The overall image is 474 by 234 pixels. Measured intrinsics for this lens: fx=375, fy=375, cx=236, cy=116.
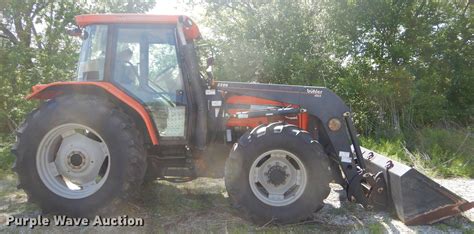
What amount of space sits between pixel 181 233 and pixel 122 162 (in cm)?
93

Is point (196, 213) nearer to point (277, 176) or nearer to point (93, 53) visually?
point (277, 176)

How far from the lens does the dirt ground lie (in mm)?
3707

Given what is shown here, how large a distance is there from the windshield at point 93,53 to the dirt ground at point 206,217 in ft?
5.00

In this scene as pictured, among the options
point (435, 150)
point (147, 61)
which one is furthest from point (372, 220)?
point (435, 150)

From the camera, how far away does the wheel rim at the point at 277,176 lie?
3.91 metres

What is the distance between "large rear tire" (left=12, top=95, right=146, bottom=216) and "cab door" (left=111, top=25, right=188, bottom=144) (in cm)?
33

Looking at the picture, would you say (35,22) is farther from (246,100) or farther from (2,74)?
(246,100)

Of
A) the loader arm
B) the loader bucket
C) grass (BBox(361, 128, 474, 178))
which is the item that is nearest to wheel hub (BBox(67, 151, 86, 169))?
the loader arm

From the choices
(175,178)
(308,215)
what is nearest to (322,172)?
(308,215)

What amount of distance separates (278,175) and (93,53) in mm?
2477

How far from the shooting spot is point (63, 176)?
13.6ft

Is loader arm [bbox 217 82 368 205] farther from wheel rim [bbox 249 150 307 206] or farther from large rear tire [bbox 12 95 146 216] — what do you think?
large rear tire [bbox 12 95 146 216]

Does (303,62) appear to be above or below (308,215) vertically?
above

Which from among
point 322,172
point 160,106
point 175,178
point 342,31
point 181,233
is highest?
point 342,31
